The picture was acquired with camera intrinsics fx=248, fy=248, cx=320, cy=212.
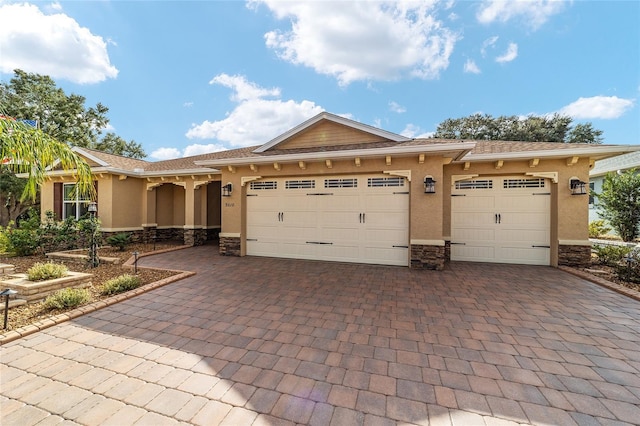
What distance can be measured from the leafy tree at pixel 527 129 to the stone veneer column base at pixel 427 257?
24724mm

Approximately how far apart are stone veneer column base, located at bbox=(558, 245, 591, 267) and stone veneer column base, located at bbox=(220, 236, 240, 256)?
919 cm

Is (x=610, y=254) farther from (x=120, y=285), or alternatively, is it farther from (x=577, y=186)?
(x=120, y=285)

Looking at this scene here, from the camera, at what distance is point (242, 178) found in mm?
7965

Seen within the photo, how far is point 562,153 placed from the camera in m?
6.39

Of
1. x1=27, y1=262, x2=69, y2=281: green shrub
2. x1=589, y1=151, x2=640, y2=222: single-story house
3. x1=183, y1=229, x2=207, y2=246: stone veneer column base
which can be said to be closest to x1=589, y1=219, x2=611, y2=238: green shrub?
x1=589, y1=151, x2=640, y2=222: single-story house

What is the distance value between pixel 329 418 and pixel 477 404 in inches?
47.6

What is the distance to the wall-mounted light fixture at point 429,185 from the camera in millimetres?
6180

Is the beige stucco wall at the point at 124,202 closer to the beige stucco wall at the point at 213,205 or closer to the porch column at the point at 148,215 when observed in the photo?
the porch column at the point at 148,215

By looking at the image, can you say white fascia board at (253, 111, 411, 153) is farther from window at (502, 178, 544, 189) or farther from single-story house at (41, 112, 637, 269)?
window at (502, 178, 544, 189)

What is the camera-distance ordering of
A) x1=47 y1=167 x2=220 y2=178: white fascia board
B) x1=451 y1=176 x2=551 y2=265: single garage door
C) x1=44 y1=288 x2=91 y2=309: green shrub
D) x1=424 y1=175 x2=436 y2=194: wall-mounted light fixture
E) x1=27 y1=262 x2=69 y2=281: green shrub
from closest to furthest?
x1=44 y1=288 x2=91 y2=309: green shrub → x1=27 y1=262 x2=69 y2=281: green shrub → x1=424 y1=175 x2=436 y2=194: wall-mounted light fixture → x1=451 y1=176 x2=551 y2=265: single garage door → x1=47 y1=167 x2=220 y2=178: white fascia board

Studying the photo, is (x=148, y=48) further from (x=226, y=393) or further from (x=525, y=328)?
(x=525, y=328)

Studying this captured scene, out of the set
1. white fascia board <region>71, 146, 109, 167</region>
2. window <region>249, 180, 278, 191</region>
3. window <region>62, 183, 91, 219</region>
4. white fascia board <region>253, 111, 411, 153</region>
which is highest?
white fascia board <region>253, 111, 411, 153</region>

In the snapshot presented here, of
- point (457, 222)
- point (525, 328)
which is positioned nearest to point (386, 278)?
point (525, 328)

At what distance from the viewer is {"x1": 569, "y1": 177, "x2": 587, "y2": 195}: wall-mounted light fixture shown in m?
6.43
